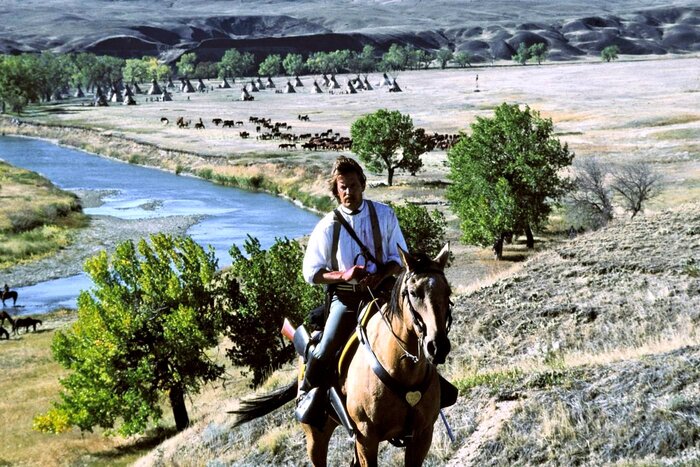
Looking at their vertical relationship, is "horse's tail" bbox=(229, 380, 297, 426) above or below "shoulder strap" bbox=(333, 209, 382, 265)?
below

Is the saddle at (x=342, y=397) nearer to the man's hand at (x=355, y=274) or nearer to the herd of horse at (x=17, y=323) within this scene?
the man's hand at (x=355, y=274)

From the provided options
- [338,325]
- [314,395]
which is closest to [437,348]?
[338,325]

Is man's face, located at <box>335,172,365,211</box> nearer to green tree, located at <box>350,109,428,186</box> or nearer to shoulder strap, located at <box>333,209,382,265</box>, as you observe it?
shoulder strap, located at <box>333,209,382,265</box>

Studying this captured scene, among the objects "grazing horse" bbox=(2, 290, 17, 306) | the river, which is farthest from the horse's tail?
"grazing horse" bbox=(2, 290, 17, 306)

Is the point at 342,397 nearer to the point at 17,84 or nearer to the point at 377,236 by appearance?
the point at 377,236

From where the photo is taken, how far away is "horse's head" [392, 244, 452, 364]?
7.15 meters

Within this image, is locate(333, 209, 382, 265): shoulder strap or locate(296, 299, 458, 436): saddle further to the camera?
locate(333, 209, 382, 265): shoulder strap

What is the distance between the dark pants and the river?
36.8 meters

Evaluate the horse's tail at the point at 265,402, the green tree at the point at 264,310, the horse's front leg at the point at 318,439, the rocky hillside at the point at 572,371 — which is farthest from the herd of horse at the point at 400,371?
the green tree at the point at 264,310

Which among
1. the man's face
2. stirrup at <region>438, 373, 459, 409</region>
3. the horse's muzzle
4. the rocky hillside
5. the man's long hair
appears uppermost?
the man's long hair

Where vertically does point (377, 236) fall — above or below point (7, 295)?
above

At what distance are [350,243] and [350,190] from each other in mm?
568

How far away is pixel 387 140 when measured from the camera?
73.0m

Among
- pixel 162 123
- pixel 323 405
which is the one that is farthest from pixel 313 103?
pixel 323 405
